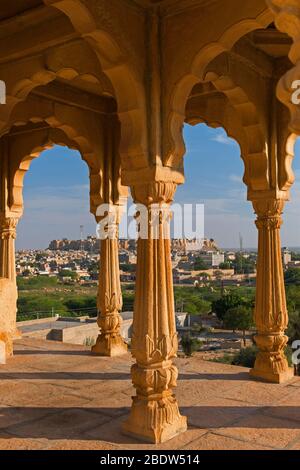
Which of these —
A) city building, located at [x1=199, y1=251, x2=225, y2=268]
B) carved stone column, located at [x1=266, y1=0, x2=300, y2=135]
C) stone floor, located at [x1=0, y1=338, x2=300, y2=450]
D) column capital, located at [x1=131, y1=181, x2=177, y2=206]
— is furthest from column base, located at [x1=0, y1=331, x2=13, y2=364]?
city building, located at [x1=199, y1=251, x2=225, y2=268]

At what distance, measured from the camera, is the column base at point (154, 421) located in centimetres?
489

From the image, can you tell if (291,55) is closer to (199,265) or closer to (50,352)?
(50,352)

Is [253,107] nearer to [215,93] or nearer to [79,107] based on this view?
[215,93]

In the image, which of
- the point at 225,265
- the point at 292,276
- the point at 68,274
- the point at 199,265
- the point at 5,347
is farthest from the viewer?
the point at 225,265

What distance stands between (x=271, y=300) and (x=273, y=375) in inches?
44.5

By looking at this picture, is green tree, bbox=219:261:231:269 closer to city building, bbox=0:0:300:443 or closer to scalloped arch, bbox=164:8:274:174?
city building, bbox=0:0:300:443

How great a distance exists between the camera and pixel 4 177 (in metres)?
10.6

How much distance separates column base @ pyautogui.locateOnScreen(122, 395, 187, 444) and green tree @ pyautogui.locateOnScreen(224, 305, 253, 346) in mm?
41936

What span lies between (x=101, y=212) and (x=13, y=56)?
3.59 metres

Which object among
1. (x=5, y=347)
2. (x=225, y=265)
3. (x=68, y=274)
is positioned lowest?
(x=68, y=274)

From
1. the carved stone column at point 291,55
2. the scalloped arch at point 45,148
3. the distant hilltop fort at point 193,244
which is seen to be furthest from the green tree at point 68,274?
the carved stone column at point 291,55

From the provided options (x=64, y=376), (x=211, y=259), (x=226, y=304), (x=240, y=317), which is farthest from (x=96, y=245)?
(x=64, y=376)

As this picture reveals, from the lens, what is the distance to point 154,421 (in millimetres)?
4922

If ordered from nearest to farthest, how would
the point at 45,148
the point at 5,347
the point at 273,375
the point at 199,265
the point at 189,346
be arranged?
1. the point at 273,375
2. the point at 5,347
3. the point at 45,148
4. the point at 189,346
5. the point at 199,265
